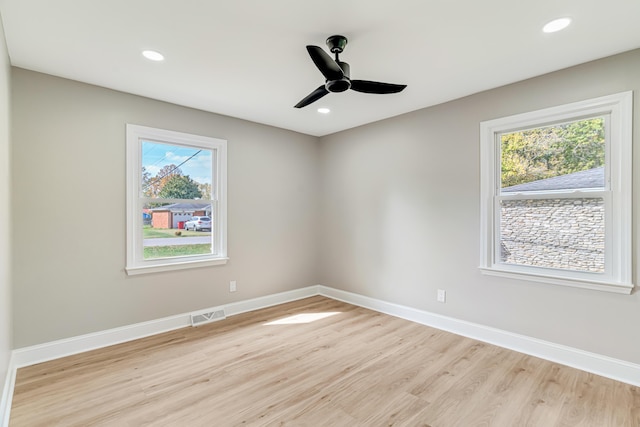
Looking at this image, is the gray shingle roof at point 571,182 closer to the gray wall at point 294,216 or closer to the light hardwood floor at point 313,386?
the gray wall at point 294,216

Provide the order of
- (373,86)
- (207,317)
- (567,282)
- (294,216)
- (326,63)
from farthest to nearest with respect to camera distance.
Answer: (294,216) → (207,317) → (567,282) → (373,86) → (326,63)

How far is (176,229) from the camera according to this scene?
141 inches

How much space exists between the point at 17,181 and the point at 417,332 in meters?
4.02

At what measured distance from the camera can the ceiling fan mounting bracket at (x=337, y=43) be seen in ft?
7.02

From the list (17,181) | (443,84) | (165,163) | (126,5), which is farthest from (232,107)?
(443,84)

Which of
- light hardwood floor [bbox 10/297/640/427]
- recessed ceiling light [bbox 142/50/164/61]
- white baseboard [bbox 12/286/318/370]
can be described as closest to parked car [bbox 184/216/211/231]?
white baseboard [bbox 12/286/318/370]

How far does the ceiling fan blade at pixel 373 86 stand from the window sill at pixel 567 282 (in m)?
2.03

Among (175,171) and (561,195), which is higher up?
(175,171)

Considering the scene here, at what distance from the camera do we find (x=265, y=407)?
6.91 ft

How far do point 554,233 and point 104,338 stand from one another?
14.2 ft

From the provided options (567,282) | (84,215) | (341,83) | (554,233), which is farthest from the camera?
(84,215)

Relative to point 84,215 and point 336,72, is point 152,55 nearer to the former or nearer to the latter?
point 336,72

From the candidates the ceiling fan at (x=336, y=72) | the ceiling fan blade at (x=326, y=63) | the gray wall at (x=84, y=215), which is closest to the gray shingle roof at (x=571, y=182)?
the ceiling fan at (x=336, y=72)

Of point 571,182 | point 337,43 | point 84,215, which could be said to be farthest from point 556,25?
point 84,215
